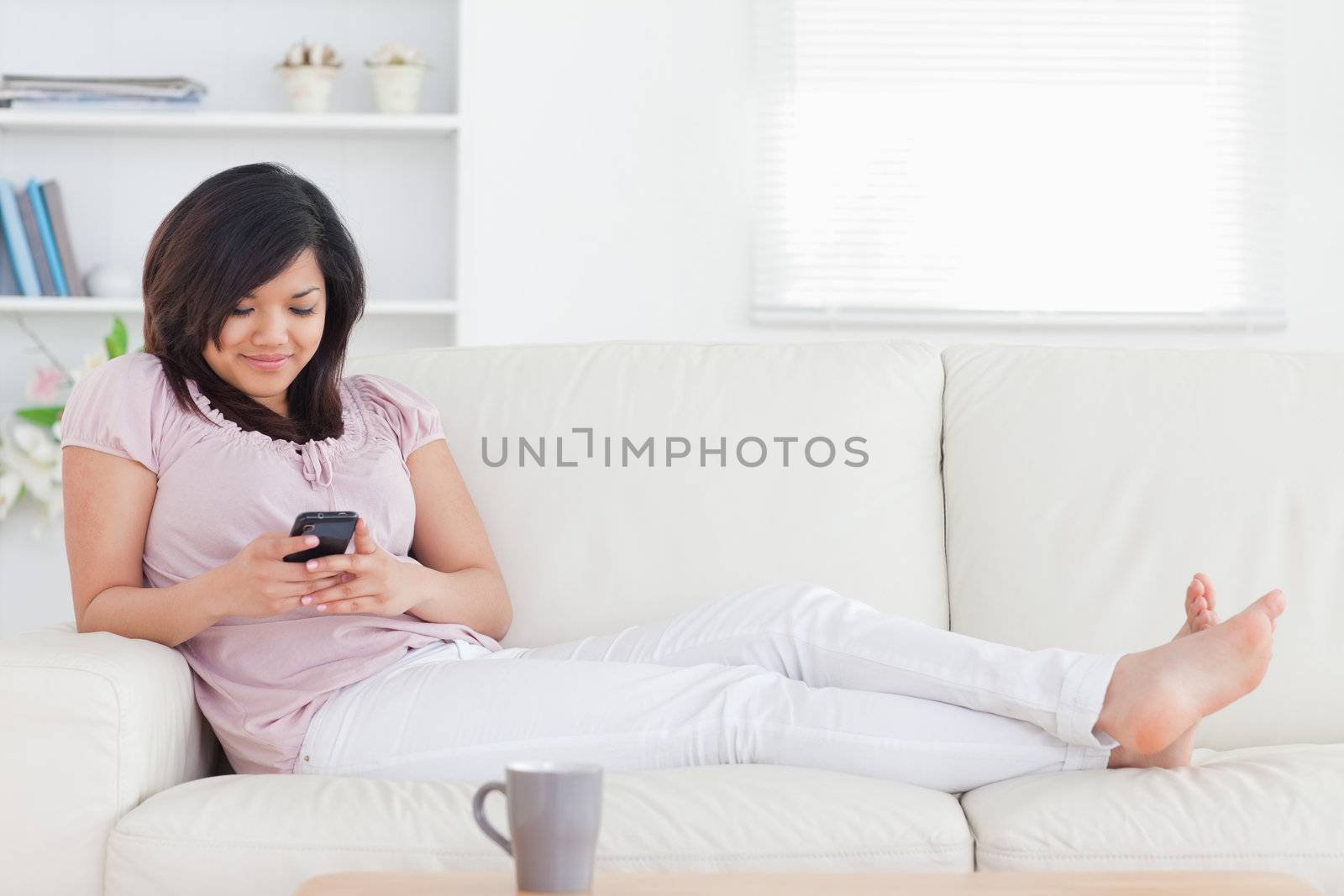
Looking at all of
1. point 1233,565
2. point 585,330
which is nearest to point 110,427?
point 1233,565

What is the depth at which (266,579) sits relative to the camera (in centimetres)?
137

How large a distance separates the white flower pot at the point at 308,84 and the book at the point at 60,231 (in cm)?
54

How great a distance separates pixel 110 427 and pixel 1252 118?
2.56 m

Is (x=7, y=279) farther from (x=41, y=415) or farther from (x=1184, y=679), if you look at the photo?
(x=1184, y=679)

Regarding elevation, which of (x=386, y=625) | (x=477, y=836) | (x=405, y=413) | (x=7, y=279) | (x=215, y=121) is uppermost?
(x=215, y=121)

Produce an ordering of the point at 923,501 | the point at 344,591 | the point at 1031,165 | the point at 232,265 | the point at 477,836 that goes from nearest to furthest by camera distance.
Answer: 1. the point at 477,836
2. the point at 344,591
3. the point at 232,265
4. the point at 923,501
5. the point at 1031,165

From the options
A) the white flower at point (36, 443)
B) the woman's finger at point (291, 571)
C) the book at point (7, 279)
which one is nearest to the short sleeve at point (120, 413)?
the woman's finger at point (291, 571)

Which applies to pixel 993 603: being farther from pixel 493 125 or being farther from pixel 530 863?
pixel 493 125

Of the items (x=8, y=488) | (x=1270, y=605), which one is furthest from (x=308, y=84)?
(x=1270, y=605)

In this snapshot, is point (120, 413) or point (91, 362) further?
point (91, 362)

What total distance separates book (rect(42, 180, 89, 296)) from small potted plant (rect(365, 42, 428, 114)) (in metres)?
0.71

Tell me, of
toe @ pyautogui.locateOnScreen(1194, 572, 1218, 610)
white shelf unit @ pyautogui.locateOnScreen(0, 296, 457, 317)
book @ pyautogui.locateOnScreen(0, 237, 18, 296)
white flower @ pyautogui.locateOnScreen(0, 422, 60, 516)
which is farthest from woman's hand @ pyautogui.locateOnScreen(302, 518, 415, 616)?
book @ pyautogui.locateOnScreen(0, 237, 18, 296)

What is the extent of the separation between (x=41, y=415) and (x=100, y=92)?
2.28ft

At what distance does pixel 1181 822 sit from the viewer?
124cm
